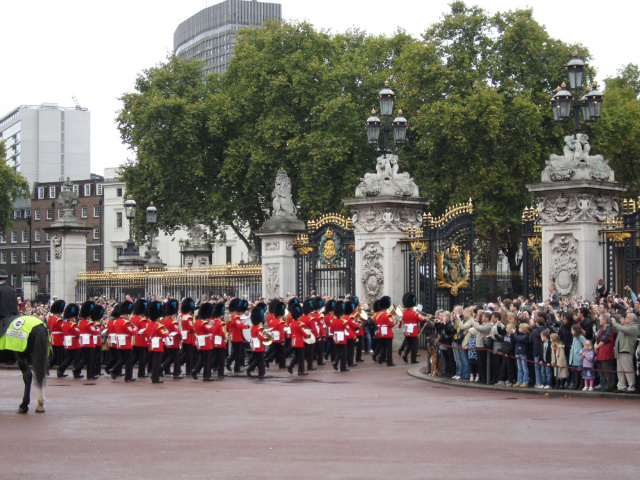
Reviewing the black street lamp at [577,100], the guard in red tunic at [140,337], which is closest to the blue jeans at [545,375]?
the black street lamp at [577,100]

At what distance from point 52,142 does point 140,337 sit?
9321 centimetres

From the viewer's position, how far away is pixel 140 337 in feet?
63.6

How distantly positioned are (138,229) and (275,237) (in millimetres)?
19484

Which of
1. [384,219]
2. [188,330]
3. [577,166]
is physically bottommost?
[188,330]

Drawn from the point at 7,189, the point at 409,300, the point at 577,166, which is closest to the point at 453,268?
the point at 409,300

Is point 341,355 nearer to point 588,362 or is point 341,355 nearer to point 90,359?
point 90,359

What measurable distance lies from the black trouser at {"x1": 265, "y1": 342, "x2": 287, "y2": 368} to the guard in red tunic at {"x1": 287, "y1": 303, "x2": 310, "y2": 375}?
1045 mm

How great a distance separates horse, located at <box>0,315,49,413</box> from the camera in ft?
44.4

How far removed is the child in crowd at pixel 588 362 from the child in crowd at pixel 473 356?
86.3 inches

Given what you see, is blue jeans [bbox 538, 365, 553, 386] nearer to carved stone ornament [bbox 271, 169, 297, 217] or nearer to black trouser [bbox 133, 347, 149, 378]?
black trouser [bbox 133, 347, 149, 378]

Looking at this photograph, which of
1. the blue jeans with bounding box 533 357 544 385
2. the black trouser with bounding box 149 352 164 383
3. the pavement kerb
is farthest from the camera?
the black trouser with bounding box 149 352 164 383

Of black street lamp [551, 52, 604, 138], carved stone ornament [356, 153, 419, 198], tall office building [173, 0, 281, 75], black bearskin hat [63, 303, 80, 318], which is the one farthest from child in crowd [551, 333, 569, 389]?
tall office building [173, 0, 281, 75]

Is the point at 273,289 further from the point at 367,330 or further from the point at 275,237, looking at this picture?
the point at 367,330

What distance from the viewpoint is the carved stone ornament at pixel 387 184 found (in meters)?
24.3
